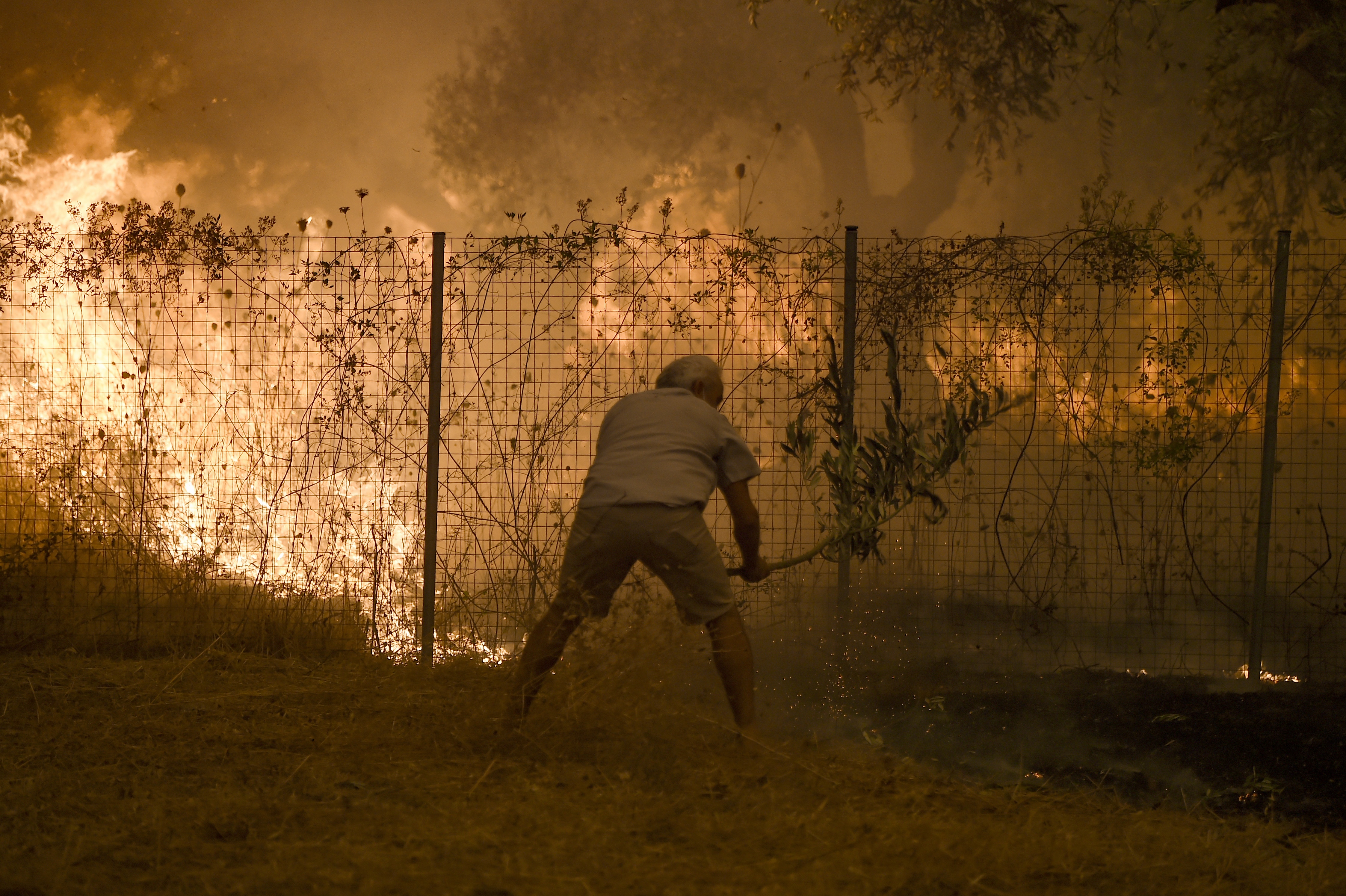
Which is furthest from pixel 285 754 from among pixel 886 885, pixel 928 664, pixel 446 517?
pixel 928 664

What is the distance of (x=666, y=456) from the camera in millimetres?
3721

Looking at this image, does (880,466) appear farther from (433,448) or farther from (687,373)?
(433,448)

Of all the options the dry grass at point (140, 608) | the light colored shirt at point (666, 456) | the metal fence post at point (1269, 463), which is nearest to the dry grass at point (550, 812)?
the light colored shirt at point (666, 456)

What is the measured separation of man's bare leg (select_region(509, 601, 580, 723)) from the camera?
3.79 metres

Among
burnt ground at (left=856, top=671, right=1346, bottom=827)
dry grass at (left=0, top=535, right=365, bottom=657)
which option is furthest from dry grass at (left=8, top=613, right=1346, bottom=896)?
dry grass at (left=0, top=535, right=365, bottom=657)

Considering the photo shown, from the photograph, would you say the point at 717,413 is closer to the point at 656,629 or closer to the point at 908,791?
the point at 656,629

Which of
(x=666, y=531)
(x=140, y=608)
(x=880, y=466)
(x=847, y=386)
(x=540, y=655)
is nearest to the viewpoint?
(x=666, y=531)

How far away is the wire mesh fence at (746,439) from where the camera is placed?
5.45m

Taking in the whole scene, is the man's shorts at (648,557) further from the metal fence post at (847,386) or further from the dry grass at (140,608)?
the dry grass at (140,608)

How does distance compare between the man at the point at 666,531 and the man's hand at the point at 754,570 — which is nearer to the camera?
the man at the point at 666,531

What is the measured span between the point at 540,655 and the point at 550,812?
0.74 m

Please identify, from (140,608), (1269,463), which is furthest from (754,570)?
(140,608)

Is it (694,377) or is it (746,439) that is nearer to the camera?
(694,377)

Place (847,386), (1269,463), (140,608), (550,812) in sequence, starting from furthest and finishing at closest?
1. (140,608)
2. (1269,463)
3. (847,386)
4. (550,812)
